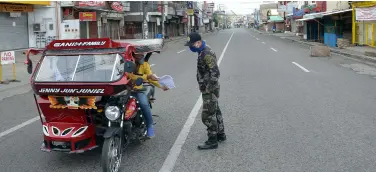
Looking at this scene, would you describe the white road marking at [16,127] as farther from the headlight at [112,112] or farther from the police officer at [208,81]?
the police officer at [208,81]

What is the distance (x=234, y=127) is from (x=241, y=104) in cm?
201

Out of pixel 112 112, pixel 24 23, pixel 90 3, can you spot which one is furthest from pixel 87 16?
pixel 112 112

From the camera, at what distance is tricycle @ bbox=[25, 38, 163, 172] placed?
15.3 feet

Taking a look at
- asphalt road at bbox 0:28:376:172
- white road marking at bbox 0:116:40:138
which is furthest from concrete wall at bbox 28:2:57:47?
white road marking at bbox 0:116:40:138

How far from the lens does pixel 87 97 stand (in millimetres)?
4770

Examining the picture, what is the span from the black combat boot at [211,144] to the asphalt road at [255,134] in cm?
10

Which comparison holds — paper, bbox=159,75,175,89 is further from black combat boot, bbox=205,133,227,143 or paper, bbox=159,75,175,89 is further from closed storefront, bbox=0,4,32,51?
closed storefront, bbox=0,4,32,51

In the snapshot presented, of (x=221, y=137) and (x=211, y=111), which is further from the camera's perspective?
(x=221, y=137)

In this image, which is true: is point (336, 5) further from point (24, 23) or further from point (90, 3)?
point (24, 23)

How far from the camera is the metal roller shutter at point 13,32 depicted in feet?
78.0

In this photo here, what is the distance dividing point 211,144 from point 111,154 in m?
1.63

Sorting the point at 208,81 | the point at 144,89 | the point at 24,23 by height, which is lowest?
the point at 144,89

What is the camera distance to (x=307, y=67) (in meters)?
16.0

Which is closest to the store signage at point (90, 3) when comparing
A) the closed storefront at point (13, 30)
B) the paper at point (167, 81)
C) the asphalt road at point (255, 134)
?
the closed storefront at point (13, 30)
